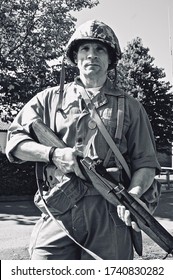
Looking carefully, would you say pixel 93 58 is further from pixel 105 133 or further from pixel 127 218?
pixel 127 218

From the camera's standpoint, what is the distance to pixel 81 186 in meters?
2.08

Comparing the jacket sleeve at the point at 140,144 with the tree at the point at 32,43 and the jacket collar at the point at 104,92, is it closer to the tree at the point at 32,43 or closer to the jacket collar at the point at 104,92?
the jacket collar at the point at 104,92

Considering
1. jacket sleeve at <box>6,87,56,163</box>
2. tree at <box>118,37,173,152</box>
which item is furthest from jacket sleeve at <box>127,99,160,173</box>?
tree at <box>118,37,173,152</box>

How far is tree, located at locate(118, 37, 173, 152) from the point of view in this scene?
24188mm

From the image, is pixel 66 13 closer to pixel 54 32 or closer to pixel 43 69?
pixel 54 32

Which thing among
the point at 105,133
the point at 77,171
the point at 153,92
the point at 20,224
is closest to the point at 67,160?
the point at 77,171

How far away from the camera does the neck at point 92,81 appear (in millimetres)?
2225

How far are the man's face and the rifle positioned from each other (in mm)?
470

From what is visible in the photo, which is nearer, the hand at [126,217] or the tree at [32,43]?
the hand at [126,217]

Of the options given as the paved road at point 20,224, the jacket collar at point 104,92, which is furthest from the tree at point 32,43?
the jacket collar at point 104,92

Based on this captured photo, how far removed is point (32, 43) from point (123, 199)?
1612cm

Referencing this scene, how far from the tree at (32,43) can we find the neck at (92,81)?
14639 millimetres

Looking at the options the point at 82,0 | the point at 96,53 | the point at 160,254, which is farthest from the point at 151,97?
the point at 96,53

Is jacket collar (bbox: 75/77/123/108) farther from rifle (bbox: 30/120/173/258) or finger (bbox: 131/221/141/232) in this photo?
finger (bbox: 131/221/141/232)
